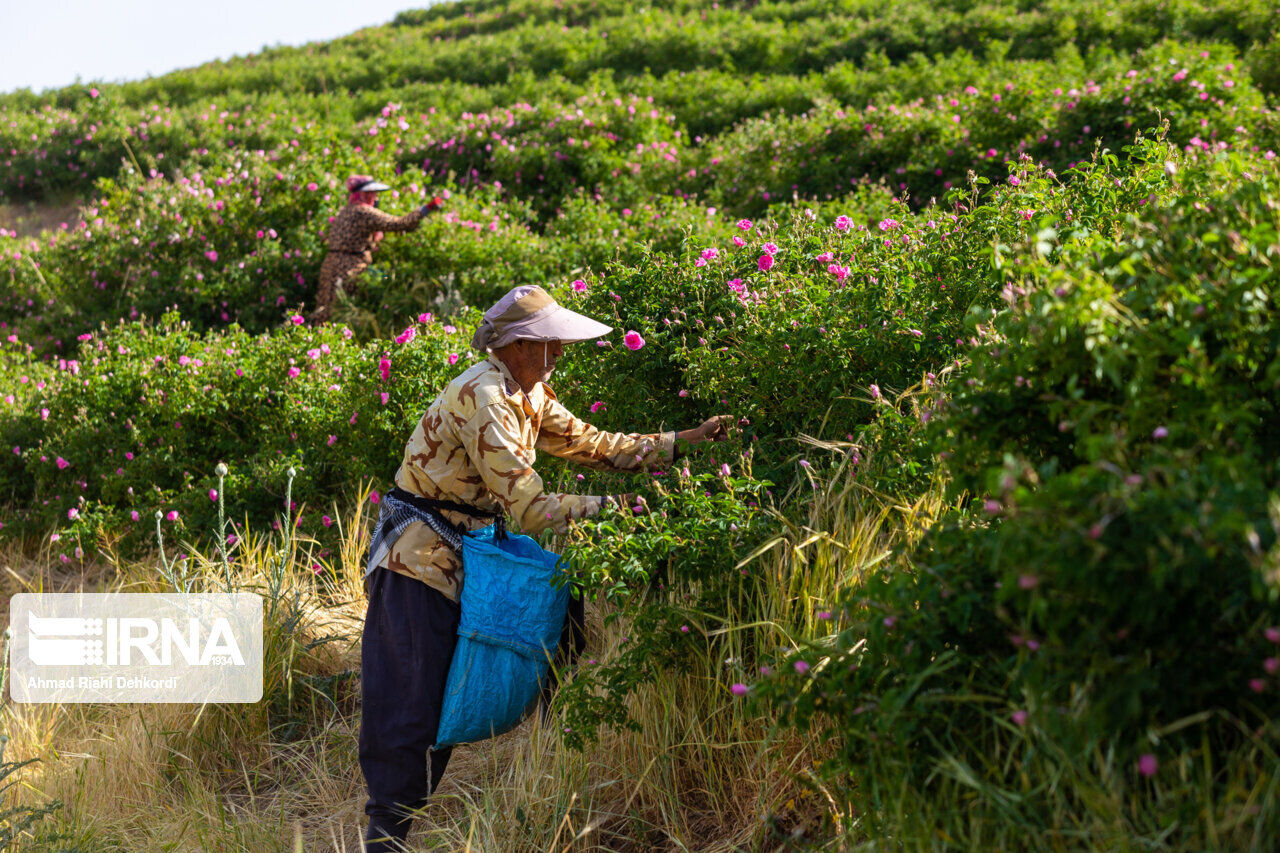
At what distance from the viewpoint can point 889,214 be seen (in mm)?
6070

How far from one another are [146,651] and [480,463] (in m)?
2.42

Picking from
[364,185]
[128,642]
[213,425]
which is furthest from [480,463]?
[364,185]

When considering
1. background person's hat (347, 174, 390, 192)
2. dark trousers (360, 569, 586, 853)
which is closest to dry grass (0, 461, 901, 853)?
dark trousers (360, 569, 586, 853)

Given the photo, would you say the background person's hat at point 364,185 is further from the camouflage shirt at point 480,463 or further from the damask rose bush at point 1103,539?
the damask rose bush at point 1103,539

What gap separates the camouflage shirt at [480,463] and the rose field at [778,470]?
0.25 metres

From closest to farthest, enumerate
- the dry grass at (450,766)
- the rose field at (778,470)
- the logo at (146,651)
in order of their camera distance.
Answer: the rose field at (778,470) < the dry grass at (450,766) < the logo at (146,651)

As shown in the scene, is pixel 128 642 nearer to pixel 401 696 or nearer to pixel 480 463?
pixel 401 696

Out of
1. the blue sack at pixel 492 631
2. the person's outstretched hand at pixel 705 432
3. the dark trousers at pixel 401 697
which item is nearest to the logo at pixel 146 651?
the dark trousers at pixel 401 697

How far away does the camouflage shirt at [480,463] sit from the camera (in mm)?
3100

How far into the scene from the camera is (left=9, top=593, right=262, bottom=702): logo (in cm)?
427

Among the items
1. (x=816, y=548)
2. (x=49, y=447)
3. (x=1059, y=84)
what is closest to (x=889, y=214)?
(x=1059, y=84)

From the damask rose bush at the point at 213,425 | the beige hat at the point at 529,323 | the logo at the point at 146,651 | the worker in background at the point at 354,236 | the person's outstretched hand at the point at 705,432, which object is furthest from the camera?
the worker in background at the point at 354,236

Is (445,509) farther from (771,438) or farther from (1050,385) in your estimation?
(1050,385)

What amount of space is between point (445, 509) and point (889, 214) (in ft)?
12.6
